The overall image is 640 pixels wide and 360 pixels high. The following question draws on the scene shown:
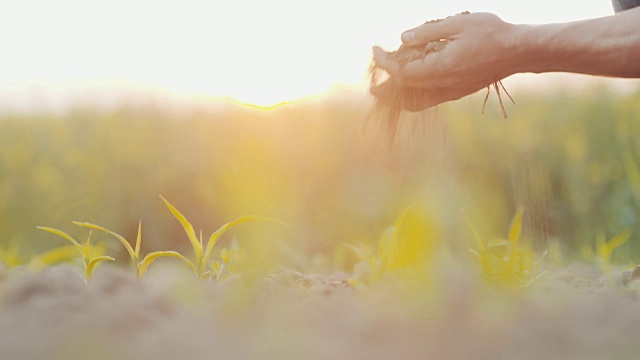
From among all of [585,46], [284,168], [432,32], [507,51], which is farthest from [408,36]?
[284,168]

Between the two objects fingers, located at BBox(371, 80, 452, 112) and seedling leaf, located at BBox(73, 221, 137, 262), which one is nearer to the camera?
seedling leaf, located at BBox(73, 221, 137, 262)

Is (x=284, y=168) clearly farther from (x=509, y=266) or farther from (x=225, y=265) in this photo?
(x=509, y=266)

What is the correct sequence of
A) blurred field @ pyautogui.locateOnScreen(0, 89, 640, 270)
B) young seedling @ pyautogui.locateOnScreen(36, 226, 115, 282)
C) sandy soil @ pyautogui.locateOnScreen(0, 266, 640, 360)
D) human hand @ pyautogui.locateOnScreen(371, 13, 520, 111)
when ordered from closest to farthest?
sandy soil @ pyautogui.locateOnScreen(0, 266, 640, 360) < young seedling @ pyautogui.locateOnScreen(36, 226, 115, 282) < human hand @ pyautogui.locateOnScreen(371, 13, 520, 111) < blurred field @ pyautogui.locateOnScreen(0, 89, 640, 270)

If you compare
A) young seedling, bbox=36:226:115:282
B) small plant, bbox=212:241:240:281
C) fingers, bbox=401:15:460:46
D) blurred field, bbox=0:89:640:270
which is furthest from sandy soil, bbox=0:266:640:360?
blurred field, bbox=0:89:640:270

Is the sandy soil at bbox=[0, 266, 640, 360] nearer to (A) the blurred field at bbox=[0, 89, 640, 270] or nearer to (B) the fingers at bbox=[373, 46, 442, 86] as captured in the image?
(B) the fingers at bbox=[373, 46, 442, 86]

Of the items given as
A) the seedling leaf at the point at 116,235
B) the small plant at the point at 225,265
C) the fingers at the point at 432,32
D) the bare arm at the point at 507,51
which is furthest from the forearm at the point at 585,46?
the seedling leaf at the point at 116,235

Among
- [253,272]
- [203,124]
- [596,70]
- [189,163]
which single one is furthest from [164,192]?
[253,272]

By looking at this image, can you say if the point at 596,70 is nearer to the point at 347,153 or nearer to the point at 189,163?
the point at 347,153
